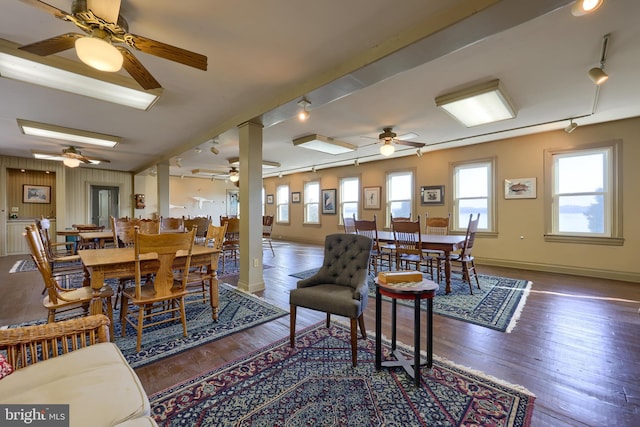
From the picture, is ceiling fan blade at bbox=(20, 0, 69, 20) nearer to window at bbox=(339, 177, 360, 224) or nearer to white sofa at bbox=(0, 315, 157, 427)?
white sofa at bbox=(0, 315, 157, 427)

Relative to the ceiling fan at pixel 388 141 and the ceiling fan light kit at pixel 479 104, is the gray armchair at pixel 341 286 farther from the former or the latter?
the ceiling fan at pixel 388 141

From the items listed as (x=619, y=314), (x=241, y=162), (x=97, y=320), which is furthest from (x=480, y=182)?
(x=97, y=320)

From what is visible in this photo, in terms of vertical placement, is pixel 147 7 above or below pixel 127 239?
above

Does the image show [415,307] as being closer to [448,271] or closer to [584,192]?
[448,271]

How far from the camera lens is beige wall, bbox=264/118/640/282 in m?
4.16

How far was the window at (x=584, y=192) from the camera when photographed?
432 centimetres

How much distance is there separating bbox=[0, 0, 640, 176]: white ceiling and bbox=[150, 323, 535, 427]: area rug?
2429mm

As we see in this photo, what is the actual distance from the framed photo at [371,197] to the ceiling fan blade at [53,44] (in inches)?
256

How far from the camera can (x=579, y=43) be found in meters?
2.27

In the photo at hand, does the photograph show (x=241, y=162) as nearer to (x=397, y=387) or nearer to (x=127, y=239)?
(x=127, y=239)

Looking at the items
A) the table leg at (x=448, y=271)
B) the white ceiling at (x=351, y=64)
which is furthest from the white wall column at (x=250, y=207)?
the table leg at (x=448, y=271)

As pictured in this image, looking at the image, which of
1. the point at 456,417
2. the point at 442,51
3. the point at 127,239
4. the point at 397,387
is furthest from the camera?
the point at 127,239

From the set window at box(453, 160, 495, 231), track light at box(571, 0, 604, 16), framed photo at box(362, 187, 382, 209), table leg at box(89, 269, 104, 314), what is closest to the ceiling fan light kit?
track light at box(571, 0, 604, 16)

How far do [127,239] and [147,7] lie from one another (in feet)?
9.46
